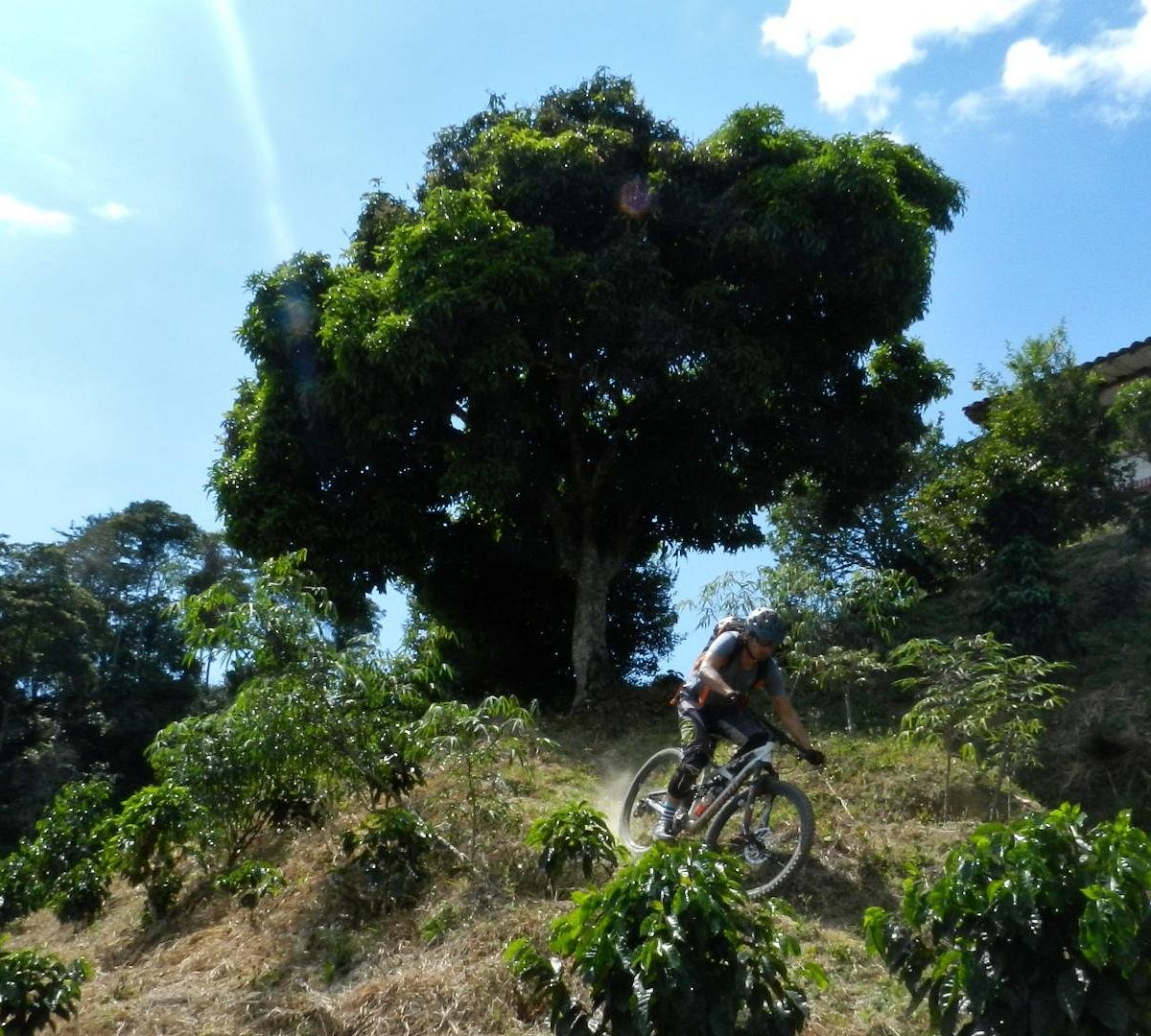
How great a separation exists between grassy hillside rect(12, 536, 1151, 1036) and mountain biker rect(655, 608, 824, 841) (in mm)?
860

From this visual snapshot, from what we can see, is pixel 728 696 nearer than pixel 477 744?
Yes

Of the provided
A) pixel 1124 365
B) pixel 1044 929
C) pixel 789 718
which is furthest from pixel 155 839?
pixel 1124 365

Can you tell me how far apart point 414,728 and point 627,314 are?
231 inches

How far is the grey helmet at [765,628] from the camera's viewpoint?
7.15 metres

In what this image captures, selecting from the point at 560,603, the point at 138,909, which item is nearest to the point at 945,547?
the point at 560,603

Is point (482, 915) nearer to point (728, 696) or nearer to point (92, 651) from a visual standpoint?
point (728, 696)

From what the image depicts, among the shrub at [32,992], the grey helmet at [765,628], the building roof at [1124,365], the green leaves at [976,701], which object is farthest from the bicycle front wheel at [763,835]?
the building roof at [1124,365]

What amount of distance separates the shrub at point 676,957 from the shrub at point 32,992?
104 inches

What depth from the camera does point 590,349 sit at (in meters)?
12.9

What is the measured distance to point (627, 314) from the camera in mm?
12438

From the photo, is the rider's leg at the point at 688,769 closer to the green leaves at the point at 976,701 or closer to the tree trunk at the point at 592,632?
the green leaves at the point at 976,701

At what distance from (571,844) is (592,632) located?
648 centimetres

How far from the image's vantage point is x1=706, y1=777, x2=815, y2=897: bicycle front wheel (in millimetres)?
6730

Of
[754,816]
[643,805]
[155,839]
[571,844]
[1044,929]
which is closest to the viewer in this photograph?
[1044,929]
